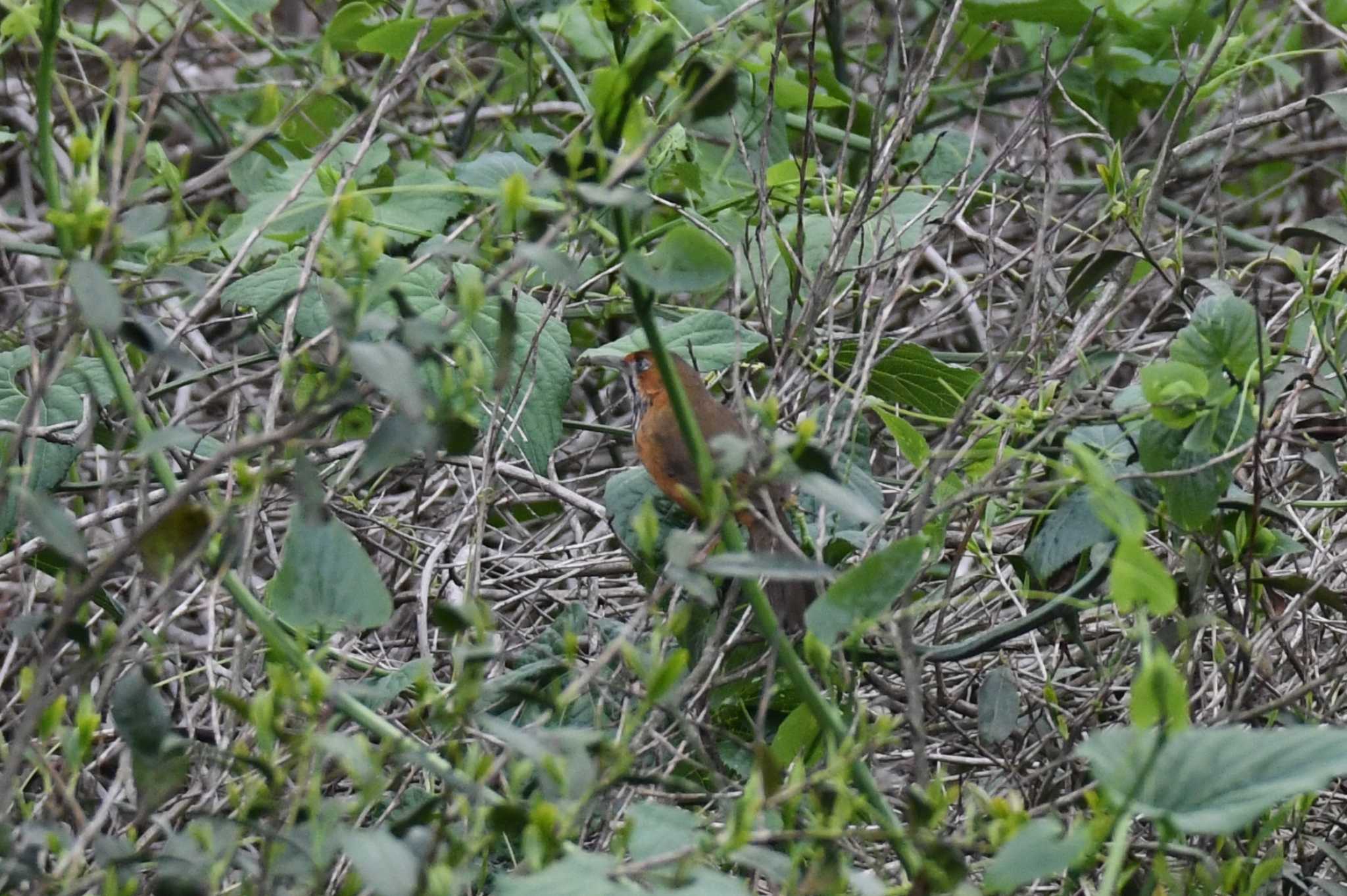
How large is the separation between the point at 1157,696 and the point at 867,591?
1.03 feet

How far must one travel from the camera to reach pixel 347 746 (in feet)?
3.71

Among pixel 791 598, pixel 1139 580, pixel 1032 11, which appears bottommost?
pixel 791 598

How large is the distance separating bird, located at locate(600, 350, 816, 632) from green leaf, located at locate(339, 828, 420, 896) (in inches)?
39.4

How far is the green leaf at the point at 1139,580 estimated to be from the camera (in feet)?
4.11

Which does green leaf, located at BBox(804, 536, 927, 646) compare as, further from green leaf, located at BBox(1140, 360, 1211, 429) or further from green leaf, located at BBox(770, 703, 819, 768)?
green leaf, located at BBox(1140, 360, 1211, 429)

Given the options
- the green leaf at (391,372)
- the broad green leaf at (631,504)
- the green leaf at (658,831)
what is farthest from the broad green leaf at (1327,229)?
the green leaf at (391,372)

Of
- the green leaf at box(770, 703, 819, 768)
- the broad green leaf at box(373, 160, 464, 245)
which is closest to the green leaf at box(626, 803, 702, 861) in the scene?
the green leaf at box(770, 703, 819, 768)

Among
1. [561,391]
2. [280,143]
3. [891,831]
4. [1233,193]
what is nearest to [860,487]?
[561,391]

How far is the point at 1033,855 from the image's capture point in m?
1.09

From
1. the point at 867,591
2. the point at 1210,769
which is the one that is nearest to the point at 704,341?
the point at 867,591

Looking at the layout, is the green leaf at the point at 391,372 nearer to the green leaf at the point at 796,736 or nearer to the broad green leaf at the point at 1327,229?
the green leaf at the point at 796,736

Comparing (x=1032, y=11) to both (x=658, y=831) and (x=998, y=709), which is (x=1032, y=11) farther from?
(x=658, y=831)

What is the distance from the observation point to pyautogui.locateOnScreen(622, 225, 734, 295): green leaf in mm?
1329

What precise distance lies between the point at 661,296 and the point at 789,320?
114cm
